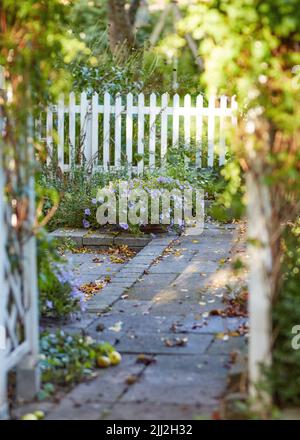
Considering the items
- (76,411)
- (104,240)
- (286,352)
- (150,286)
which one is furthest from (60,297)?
(104,240)

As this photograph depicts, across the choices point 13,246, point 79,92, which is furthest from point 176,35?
point 79,92

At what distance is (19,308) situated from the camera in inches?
157

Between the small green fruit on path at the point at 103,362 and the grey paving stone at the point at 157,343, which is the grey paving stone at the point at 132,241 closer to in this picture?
the grey paving stone at the point at 157,343

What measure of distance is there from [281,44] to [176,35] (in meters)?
0.58

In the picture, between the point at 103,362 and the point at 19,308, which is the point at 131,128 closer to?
the point at 103,362

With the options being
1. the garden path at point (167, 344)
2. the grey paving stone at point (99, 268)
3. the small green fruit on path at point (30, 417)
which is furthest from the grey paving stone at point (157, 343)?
the grey paving stone at point (99, 268)

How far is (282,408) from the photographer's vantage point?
3.71 meters

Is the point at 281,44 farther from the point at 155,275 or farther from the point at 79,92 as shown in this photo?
the point at 79,92

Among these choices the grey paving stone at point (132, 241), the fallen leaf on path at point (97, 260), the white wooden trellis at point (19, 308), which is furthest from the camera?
the grey paving stone at point (132, 241)

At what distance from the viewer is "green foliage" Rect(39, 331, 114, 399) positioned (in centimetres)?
426

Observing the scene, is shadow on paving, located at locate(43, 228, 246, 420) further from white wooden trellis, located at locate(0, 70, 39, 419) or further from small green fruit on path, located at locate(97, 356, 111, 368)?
white wooden trellis, located at locate(0, 70, 39, 419)

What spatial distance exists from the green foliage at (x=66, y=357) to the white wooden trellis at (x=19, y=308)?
152 mm

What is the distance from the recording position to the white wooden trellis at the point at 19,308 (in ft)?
12.6

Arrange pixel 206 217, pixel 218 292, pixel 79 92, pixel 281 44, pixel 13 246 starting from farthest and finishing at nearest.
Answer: pixel 79 92, pixel 206 217, pixel 218 292, pixel 13 246, pixel 281 44
